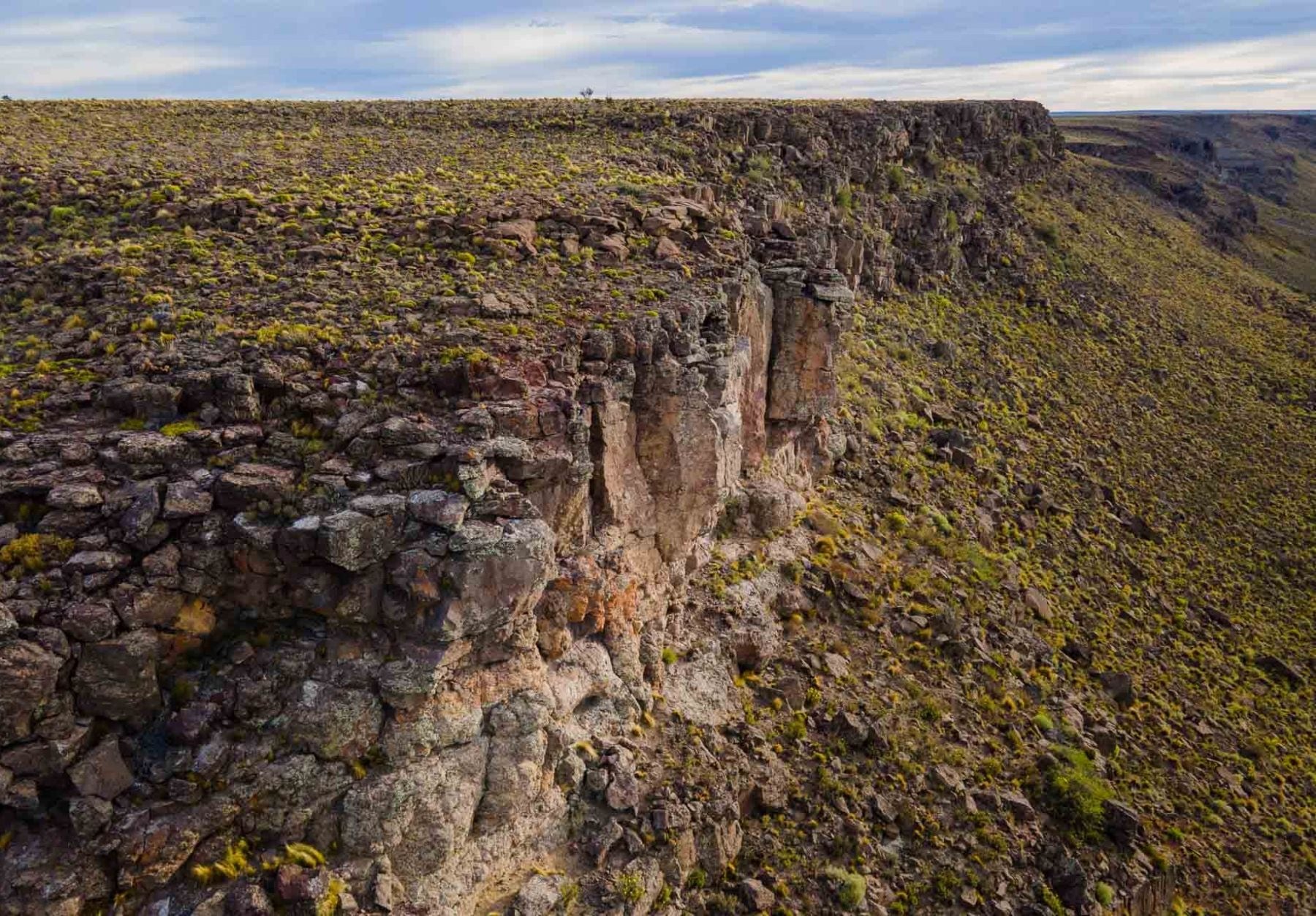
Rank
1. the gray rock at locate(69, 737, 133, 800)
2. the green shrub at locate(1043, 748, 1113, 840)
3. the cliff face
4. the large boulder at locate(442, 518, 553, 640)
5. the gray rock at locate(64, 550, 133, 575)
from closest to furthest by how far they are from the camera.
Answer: the gray rock at locate(69, 737, 133, 800), the cliff face, the gray rock at locate(64, 550, 133, 575), the large boulder at locate(442, 518, 553, 640), the green shrub at locate(1043, 748, 1113, 840)

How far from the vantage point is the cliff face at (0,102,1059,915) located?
1309 centimetres

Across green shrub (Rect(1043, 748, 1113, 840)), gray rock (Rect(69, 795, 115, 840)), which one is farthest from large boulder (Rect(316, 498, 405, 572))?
green shrub (Rect(1043, 748, 1113, 840))

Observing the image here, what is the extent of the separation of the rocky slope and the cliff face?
8cm

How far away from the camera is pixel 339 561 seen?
14.1 metres

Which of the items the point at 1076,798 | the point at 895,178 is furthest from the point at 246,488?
the point at 895,178

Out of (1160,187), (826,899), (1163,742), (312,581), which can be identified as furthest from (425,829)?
(1160,187)

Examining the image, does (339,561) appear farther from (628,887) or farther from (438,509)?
(628,887)

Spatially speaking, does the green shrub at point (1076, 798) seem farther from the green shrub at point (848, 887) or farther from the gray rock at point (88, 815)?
the gray rock at point (88, 815)

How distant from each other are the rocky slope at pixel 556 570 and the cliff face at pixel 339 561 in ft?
0.25

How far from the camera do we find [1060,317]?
5441 cm

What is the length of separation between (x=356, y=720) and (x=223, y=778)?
6.84 feet

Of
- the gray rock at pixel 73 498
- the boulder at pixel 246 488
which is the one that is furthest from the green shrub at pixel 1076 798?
the gray rock at pixel 73 498

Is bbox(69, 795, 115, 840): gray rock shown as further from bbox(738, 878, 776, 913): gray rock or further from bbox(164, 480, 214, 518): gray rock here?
bbox(738, 878, 776, 913): gray rock

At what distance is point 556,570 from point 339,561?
4.53m
